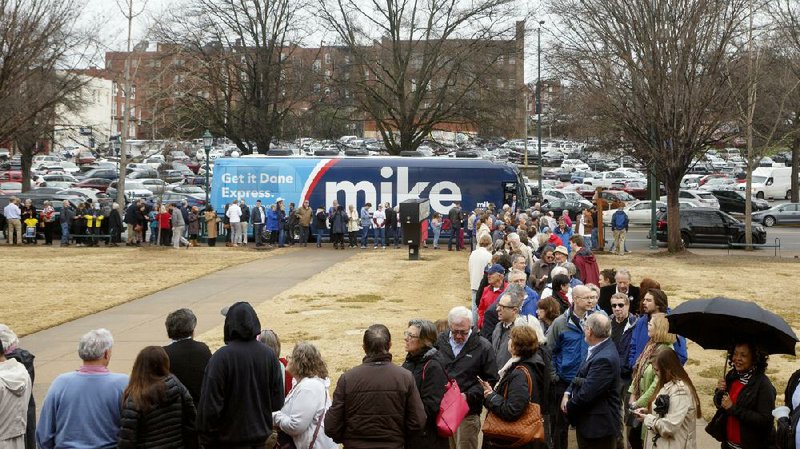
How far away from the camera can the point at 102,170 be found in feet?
220

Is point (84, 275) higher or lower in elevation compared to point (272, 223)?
lower

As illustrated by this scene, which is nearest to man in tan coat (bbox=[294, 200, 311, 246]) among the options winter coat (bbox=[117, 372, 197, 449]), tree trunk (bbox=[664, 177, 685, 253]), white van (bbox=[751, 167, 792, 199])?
tree trunk (bbox=[664, 177, 685, 253])

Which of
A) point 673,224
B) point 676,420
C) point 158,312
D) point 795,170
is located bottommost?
point 158,312

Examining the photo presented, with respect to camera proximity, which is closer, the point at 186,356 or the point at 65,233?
the point at 186,356

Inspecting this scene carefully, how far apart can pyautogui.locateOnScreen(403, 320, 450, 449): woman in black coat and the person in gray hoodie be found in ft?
9.35

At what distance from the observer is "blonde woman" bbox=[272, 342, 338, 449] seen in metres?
7.59

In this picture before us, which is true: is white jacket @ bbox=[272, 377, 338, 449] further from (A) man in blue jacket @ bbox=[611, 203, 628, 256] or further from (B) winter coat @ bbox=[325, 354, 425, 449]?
(A) man in blue jacket @ bbox=[611, 203, 628, 256]

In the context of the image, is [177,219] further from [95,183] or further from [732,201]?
[732,201]

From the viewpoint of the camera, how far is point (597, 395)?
8.40 metres

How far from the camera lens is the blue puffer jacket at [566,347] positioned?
31.5 ft

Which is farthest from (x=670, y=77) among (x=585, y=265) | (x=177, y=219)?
(x=585, y=265)

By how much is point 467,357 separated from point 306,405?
144 cm

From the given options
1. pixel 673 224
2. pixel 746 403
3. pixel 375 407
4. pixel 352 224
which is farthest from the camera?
pixel 352 224

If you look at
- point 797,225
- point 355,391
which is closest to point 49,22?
point 355,391
